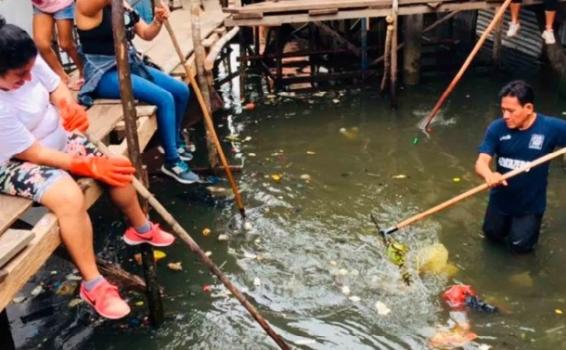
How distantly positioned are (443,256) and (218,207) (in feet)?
8.26

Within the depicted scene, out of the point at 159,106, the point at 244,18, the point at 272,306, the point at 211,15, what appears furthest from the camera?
the point at 211,15

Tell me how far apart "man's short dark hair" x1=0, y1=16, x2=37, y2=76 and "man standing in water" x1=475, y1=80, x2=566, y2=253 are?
11.5 ft

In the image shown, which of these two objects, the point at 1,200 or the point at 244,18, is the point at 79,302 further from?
the point at 244,18

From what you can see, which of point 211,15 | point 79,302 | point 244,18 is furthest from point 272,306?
point 211,15

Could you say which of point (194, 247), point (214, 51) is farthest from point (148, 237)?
point (214, 51)

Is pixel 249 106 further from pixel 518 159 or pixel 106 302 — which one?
pixel 106 302

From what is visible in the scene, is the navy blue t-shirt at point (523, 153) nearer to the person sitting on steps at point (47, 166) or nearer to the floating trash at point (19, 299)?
the person sitting on steps at point (47, 166)

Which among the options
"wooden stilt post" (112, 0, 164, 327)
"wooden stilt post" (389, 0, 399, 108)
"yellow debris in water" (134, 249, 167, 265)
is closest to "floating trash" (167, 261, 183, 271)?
"yellow debris in water" (134, 249, 167, 265)

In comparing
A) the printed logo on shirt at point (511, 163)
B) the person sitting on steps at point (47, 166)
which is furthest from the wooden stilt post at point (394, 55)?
the person sitting on steps at point (47, 166)

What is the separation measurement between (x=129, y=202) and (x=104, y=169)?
35 cm

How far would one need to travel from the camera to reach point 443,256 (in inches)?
221

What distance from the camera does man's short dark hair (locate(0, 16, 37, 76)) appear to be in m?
3.30

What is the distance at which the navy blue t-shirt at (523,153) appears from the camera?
5.15 meters

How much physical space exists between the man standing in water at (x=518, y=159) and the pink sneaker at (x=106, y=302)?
9.84ft
